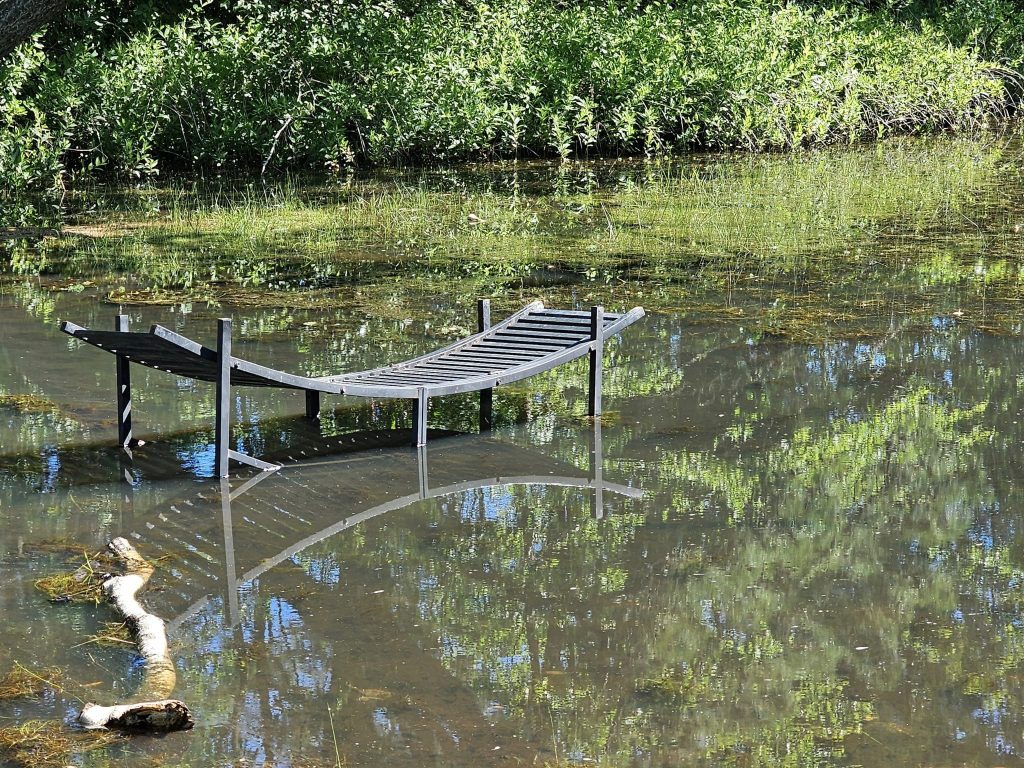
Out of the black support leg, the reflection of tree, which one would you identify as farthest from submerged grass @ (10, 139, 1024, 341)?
the black support leg

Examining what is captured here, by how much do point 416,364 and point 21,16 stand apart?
4.40 meters

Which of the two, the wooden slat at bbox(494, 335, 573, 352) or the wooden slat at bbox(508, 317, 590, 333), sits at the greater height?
the wooden slat at bbox(508, 317, 590, 333)

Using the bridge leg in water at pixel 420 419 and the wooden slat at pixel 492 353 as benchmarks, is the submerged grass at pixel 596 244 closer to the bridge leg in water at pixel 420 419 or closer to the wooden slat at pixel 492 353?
the wooden slat at pixel 492 353

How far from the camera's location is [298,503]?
18.9 ft

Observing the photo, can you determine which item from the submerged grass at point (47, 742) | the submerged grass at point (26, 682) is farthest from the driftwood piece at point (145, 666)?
the submerged grass at point (26, 682)

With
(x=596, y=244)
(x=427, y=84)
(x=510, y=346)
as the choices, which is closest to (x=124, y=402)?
(x=510, y=346)

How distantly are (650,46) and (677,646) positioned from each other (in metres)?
17.0

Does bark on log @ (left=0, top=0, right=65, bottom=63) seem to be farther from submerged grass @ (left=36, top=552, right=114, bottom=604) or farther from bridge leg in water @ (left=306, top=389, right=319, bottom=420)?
submerged grass @ (left=36, top=552, right=114, bottom=604)

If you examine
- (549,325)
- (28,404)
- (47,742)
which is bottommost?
(47,742)

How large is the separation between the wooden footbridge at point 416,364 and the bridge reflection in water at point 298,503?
237 millimetres

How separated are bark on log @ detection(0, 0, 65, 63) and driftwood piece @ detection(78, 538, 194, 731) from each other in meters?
5.53

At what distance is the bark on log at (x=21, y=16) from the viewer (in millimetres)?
9188

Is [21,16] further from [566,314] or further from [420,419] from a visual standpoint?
[420,419]

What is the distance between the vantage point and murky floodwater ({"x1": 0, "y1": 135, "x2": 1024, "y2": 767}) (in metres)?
3.80
